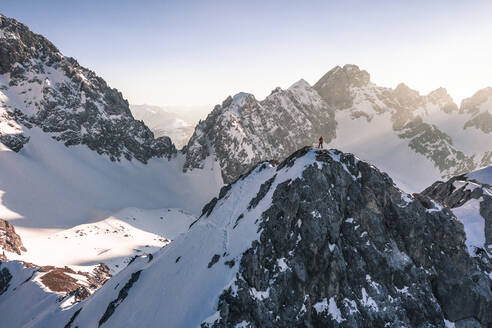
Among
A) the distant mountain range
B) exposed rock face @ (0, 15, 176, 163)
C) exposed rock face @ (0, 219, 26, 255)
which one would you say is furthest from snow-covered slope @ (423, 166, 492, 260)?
exposed rock face @ (0, 15, 176, 163)

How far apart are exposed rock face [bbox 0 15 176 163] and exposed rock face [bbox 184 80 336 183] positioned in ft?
95.3

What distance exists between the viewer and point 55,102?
133375 mm

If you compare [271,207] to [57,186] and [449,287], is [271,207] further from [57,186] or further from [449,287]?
[57,186]

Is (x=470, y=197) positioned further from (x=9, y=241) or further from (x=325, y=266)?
(x=9, y=241)

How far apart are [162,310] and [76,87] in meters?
140

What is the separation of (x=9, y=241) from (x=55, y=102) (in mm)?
81331

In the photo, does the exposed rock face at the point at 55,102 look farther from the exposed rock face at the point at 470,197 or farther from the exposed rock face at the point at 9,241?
the exposed rock face at the point at 470,197

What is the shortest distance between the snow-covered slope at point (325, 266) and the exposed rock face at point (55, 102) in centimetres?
11456

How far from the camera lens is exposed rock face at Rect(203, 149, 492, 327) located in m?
30.9

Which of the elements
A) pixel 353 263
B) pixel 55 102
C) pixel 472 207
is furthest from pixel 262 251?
pixel 55 102

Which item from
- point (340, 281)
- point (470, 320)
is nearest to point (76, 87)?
point (340, 281)

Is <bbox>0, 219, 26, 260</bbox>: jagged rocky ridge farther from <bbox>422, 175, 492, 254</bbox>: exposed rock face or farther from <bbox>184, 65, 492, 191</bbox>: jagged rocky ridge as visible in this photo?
<bbox>422, 175, 492, 254</bbox>: exposed rock face

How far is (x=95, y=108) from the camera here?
145m

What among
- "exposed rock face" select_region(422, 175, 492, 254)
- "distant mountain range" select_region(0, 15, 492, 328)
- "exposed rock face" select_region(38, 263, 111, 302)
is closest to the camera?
"distant mountain range" select_region(0, 15, 492, 328)
